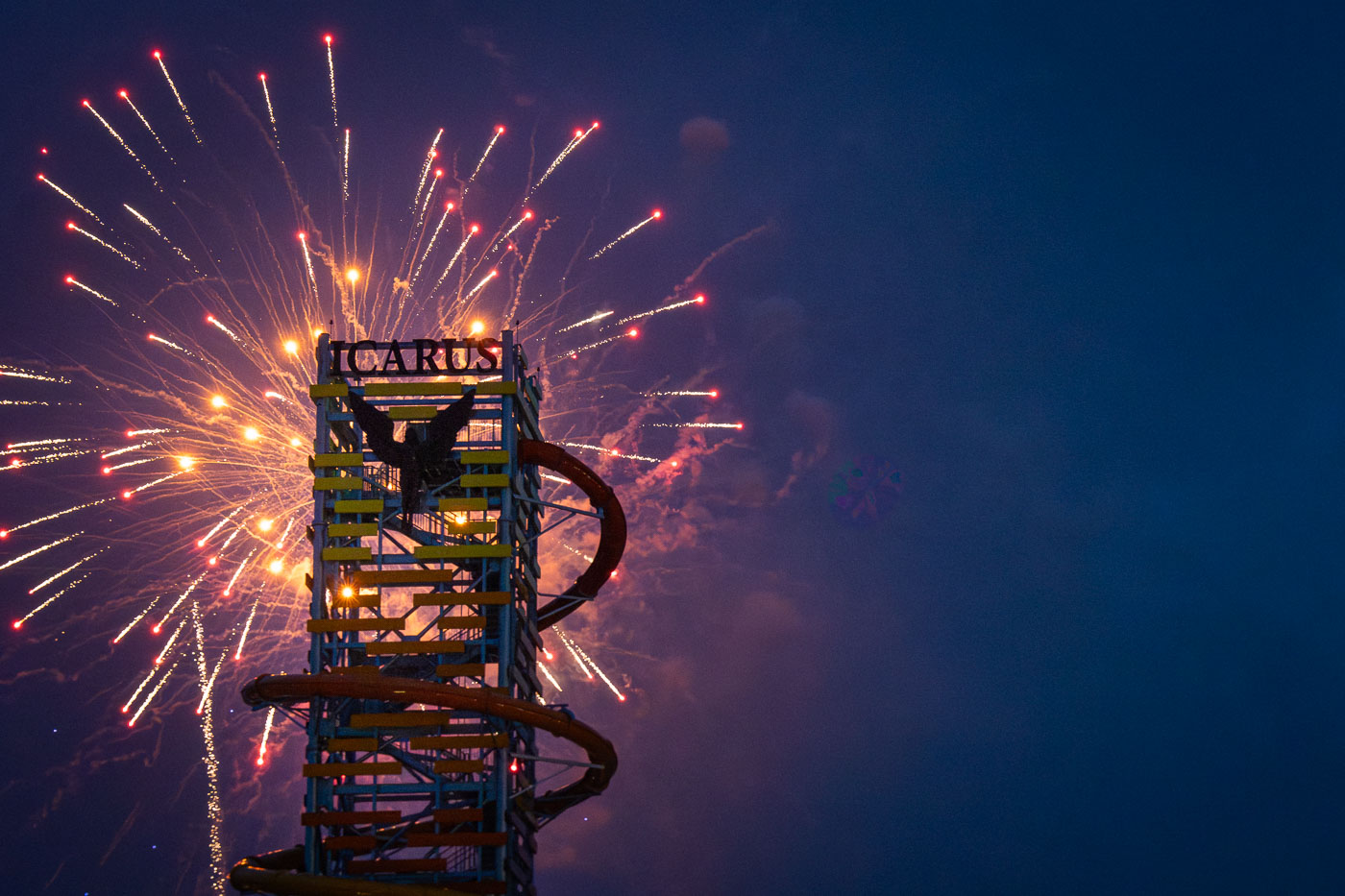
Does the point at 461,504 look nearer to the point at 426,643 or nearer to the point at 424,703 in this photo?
the point at 426,643

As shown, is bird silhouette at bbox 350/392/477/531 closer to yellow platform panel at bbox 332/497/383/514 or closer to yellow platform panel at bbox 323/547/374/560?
yellow platform panel at bbox 332/497/383/514

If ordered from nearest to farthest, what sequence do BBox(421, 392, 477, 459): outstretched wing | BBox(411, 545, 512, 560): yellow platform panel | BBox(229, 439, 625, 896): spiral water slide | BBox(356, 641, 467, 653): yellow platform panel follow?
BBox(229, 439, 625, 896): spiral water slide < BBox(356, 641, 467, 653): yellow platform panel < BBox(411, 545, 512, 560): yellow platform panel < BBox(421, 392, 477, 459): outstretched wing

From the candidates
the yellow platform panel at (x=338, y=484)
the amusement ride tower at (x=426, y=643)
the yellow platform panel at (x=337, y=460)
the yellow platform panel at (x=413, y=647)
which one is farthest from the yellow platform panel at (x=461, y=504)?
the yellow platform panel at (x=413, y=647)

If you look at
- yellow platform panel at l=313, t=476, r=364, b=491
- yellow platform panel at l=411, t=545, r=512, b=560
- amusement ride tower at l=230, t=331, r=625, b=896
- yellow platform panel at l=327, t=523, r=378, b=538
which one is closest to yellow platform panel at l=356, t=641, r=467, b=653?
amusement ride tower at l=230, t=331, r=625, b=896

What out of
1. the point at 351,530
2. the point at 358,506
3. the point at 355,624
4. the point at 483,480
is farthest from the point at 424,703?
the point at 483,480

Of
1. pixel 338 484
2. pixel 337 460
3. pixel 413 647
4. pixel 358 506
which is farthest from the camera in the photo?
pixel 337 460

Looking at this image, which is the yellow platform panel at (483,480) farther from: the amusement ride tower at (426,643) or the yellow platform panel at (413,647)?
the yellow platform panel at (413,647)
